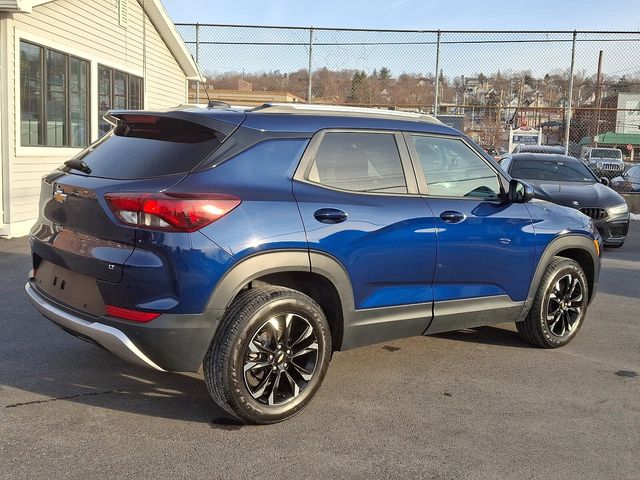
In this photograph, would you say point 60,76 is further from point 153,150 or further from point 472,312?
point 472,312

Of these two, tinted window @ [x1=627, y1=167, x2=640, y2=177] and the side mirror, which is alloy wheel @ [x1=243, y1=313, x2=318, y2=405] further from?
tinted window @ [x1=627, y1=167, x2=640, y2=177]

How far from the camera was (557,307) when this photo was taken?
5234 mm

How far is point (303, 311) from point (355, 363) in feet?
4.13

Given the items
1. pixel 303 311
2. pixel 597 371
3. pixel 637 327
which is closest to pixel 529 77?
pixel 637 327

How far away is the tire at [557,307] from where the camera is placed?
5059 millimetres

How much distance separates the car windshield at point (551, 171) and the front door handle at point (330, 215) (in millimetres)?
7538

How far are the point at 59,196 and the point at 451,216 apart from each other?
99.6 inches

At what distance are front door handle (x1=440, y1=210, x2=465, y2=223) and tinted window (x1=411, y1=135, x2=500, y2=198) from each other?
0.15 meters

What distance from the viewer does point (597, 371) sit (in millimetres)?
4793

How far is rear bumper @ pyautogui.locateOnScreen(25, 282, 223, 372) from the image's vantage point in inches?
132

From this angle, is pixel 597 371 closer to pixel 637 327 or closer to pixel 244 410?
pixel 637 327

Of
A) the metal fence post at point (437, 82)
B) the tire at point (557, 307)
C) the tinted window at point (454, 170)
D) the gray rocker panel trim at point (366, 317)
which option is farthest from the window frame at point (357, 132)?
the metal fence post at point (437, 82)

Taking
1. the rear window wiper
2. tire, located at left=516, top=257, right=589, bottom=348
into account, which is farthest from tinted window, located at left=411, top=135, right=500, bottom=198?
the rear window wiper

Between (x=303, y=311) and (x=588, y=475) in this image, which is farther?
(x=303, y=311)
